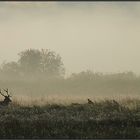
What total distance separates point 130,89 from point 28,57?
76.2 feet

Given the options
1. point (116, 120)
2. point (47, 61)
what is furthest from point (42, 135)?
point (47, 61)

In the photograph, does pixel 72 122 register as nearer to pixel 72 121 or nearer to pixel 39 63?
pixel 72 121

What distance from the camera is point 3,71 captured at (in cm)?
7712

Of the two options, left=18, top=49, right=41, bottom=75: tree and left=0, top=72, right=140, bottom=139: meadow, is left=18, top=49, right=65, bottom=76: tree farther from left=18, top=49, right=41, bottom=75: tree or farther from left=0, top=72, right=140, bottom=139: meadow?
left=0, top=72, right=140, bottom=139: meadow

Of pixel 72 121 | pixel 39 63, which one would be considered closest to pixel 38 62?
pixel 39 63

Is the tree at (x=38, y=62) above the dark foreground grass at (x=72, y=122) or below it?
above

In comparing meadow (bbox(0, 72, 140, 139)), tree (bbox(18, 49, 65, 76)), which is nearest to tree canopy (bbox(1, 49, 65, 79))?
tree (bbox(18, 49, 65, 76))

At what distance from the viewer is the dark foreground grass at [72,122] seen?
16.2 m

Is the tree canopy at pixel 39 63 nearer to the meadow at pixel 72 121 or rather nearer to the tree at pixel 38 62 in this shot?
the tree at pixel 38 62

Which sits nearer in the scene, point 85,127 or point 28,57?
point 85,127

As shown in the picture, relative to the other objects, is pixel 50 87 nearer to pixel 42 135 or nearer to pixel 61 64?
pixel 61 64

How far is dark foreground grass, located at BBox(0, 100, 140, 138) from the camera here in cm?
1620

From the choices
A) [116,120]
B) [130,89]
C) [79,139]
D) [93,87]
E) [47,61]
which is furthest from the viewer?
[47,61]

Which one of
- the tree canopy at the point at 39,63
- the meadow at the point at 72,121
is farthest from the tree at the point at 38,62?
the meadow at the point at 72,121
